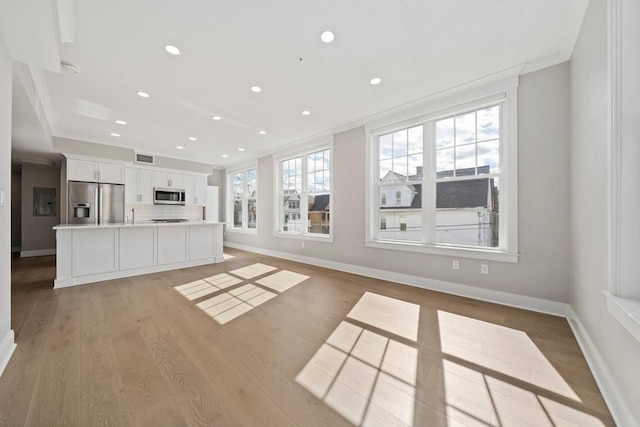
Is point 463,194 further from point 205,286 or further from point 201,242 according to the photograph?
point 201,242

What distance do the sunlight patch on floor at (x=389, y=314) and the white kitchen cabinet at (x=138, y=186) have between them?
6252 millimetres

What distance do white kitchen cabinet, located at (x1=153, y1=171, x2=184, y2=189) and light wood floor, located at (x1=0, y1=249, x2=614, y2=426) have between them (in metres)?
4.01

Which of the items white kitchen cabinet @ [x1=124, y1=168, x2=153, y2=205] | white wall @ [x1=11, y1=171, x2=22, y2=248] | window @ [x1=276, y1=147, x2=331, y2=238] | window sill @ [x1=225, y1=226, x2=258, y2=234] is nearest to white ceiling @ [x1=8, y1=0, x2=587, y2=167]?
window @ [x1=276, y1=147, x2=331, y2=238]

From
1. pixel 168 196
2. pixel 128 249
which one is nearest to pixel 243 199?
pixel 168 196

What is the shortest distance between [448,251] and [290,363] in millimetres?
2574

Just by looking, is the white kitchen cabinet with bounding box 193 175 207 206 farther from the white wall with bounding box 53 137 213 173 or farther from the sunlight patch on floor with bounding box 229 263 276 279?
the sunlight patch on floor with bounding box 229 263 276 279

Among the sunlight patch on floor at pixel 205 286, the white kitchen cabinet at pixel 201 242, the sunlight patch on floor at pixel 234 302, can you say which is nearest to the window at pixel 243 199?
the white kitchen cabinet at pixel 201 242

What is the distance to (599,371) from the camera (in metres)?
1.59

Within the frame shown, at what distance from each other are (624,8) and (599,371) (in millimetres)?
2185

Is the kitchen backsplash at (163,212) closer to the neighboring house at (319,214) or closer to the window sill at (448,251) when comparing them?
the neighboring house at (319,214)

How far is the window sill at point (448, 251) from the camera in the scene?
Result: 2885mm

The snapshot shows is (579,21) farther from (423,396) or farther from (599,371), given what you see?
(423,396)

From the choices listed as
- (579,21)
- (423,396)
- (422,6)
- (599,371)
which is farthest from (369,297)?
(579,21)

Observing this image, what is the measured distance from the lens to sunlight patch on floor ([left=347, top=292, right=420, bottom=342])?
7.64 ft
